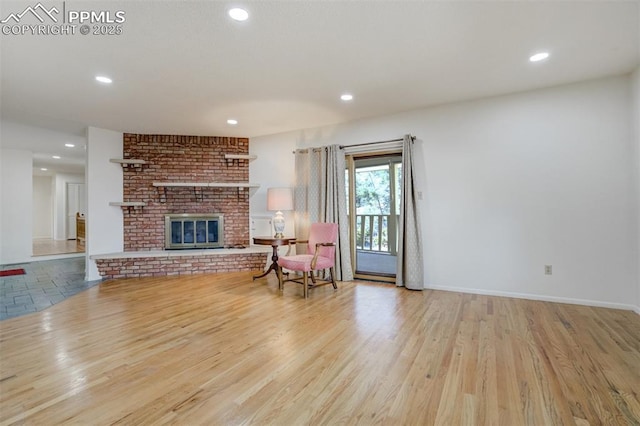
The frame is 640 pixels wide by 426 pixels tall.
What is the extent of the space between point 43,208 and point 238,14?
12.0m

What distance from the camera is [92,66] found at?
278cm

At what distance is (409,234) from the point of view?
3988 millimetres

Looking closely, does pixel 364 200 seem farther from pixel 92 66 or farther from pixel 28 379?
pixel 28 379

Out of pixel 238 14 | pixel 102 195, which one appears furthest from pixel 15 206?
pixel 238 14

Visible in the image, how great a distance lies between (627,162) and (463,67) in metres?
2.05

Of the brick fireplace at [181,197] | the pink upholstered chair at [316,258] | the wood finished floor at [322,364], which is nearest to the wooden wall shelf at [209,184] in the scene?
the brick fireplace at [181,197]

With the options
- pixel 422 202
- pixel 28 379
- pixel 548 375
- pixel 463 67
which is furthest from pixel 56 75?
pixel 548 375

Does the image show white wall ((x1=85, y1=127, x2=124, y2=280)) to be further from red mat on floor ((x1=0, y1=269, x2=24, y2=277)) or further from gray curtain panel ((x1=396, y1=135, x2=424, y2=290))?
gray curtain panel ((x1=396, y1=135, x2=424, y2=290))

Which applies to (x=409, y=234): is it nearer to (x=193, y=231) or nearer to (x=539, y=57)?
(x=539, y=57)

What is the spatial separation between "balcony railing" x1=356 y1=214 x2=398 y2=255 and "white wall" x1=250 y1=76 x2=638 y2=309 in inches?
62.8

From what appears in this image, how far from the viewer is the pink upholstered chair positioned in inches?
147

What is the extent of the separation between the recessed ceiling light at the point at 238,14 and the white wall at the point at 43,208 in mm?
11502

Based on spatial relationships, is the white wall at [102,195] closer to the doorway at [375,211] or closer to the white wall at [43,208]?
the doorway at [375,211]

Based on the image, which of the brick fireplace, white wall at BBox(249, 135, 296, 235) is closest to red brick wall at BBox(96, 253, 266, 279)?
the brick fireplace
